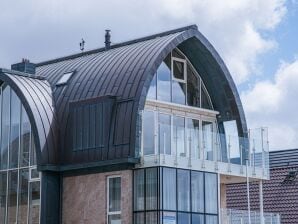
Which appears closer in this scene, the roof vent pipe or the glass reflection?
the glass reflection

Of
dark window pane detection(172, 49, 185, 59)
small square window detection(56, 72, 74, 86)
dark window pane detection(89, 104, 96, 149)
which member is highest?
dark window pane detection(172, 49, 185, 59)

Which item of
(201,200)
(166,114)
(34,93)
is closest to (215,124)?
(166,114)

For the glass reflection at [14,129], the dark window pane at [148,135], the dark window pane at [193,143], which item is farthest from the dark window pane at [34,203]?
the dark window pane at [193,143]

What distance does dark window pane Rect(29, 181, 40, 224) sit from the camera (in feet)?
109

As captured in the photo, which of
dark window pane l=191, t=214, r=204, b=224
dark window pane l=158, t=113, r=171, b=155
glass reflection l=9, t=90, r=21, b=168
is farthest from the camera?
glass reflection l=9, t=90, r=21, b=168

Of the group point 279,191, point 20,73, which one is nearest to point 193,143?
point 20,73

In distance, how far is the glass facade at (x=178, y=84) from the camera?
3422 cm

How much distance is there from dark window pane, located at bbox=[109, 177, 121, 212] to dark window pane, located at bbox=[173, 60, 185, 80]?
5.59m

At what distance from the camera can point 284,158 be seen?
146ft

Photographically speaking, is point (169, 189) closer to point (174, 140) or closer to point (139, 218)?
point (139, 218)

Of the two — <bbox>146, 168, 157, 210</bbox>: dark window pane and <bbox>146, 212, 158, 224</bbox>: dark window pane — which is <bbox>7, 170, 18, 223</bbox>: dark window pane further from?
<bbox>146, 212, 158, 224</bbox>: dark window pane

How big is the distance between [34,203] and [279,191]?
14566 millimetres

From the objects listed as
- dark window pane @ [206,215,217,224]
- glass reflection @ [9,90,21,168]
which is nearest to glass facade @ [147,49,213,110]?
dark window pane @ [206,215,217,224]

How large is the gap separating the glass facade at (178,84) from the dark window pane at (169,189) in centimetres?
400
